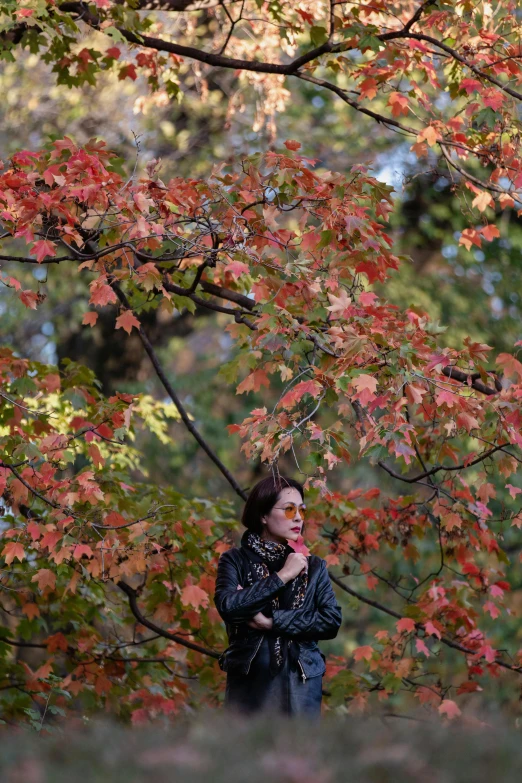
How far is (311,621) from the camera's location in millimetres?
4180

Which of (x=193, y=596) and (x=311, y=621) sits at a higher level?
(x=311, y=621)

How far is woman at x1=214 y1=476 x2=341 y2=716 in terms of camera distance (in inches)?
163

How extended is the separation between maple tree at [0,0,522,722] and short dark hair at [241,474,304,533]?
0.11m

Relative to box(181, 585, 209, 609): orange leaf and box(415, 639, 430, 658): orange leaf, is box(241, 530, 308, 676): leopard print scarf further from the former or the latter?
box(415, 639, 430, 658): orange leaf

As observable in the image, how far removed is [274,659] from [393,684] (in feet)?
7.80

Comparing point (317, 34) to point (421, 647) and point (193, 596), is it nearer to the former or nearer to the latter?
point (193, 596)

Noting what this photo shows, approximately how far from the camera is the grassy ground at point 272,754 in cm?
186

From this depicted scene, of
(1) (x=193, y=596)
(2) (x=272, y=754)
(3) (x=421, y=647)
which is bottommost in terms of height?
(3) (x=421, y=647)

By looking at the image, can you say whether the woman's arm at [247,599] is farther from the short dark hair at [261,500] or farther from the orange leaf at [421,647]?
the orange leaf at [421,647]

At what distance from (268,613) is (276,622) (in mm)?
152

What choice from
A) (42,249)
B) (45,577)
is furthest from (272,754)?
(45,577)

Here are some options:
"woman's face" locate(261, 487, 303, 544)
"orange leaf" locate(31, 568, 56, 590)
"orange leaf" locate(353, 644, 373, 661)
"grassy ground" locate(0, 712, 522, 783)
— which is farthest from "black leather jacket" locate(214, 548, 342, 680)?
"orange leaf" locate(353, 644, 373, 661)

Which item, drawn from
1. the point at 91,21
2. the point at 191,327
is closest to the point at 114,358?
the point at 191,327

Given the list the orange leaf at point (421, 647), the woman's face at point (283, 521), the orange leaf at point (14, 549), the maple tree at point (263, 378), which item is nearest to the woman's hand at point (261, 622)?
the woman's face at point (283, 521)
